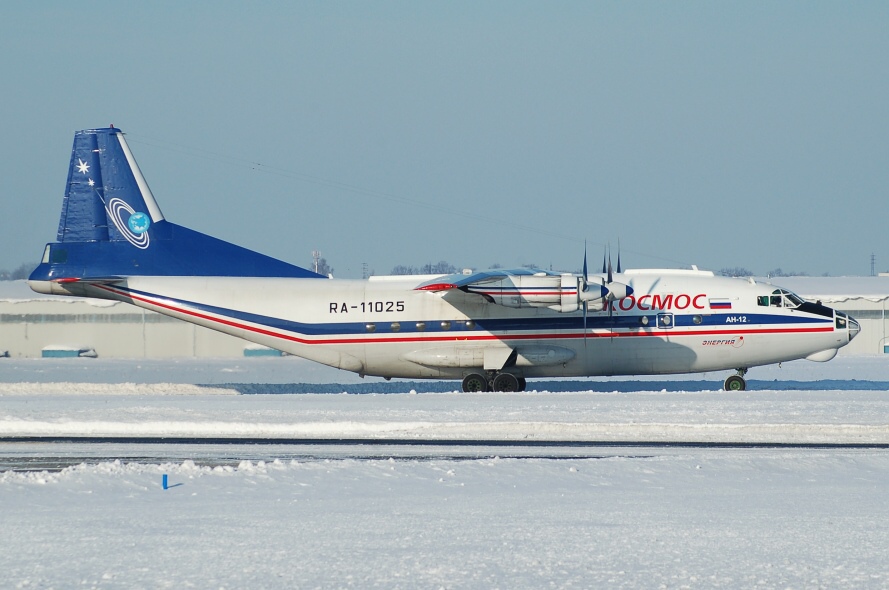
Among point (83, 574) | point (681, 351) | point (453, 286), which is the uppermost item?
point (453, 286)

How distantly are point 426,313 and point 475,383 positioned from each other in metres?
2.54

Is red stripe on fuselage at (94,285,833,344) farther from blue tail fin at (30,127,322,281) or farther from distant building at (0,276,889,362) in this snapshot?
distant building at (0,276,889,362)

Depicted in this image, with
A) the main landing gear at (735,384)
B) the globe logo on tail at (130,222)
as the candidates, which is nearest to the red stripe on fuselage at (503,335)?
the main landing gear at (735,384)

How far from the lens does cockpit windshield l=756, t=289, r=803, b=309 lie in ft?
91.1

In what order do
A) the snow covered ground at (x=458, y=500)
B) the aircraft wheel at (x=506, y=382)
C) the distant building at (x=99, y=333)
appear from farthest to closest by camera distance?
the distant building at (x=99, y=333) → the aircraft wheel at (x=506, y=382) → the snow covered ground at (x=458, y=500)

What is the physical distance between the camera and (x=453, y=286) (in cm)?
2639

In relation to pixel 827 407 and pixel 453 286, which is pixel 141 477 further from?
pixel 827 407

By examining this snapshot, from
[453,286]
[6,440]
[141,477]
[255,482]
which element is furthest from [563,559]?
[453,286]

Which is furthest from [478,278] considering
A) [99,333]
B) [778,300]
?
[99,333]

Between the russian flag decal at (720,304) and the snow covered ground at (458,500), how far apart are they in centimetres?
409

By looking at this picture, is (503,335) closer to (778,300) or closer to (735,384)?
(735,384)

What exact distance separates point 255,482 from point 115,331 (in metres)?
37.5

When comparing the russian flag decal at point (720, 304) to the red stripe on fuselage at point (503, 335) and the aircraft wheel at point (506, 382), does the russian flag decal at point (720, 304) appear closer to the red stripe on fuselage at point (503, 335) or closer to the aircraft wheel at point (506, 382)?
the red stripe on fuselage at point (503, 335)

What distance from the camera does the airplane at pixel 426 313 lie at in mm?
27516
